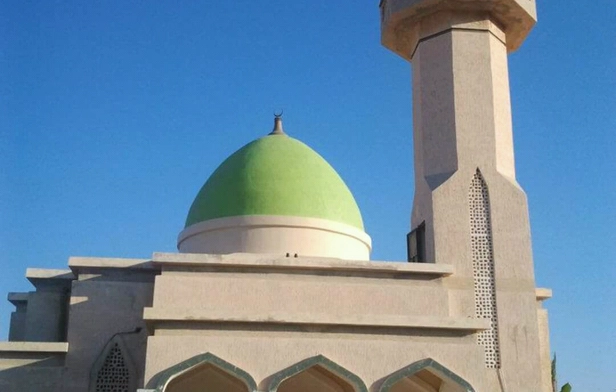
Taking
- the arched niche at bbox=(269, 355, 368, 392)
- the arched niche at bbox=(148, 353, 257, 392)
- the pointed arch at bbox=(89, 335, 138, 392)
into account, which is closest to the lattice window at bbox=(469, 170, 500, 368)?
the arched niche at bbox=(269, 355, 368, 392)

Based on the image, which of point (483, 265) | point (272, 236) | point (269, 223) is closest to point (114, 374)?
point (272, 236)

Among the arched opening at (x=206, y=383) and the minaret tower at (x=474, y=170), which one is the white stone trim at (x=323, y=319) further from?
the arched opening at (x=206, y=383)

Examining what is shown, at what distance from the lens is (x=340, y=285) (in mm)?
11461

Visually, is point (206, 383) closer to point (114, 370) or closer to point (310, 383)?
point (114, 370)

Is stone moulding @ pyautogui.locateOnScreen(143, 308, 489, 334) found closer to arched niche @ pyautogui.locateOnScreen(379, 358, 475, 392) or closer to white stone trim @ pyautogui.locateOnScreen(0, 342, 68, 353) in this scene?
arched niche @ pyautogui.locateOnScreen(379, 358, 475, 392)

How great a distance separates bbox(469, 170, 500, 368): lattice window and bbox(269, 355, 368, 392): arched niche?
87.3 inches

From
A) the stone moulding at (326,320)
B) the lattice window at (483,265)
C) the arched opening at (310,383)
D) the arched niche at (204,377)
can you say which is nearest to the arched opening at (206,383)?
the arched niche at (204,377)

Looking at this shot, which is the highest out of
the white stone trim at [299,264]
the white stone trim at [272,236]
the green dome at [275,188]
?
the green dome at [275,188]

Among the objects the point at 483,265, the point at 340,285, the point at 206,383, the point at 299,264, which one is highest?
the point at 483,265

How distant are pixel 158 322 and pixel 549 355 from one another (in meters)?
6.61

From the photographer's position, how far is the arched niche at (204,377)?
10.2 m

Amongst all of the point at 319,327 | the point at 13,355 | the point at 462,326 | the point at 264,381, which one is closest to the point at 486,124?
the point at 462,326

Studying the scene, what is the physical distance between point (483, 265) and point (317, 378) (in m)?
3.16

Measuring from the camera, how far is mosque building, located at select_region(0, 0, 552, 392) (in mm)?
10609
